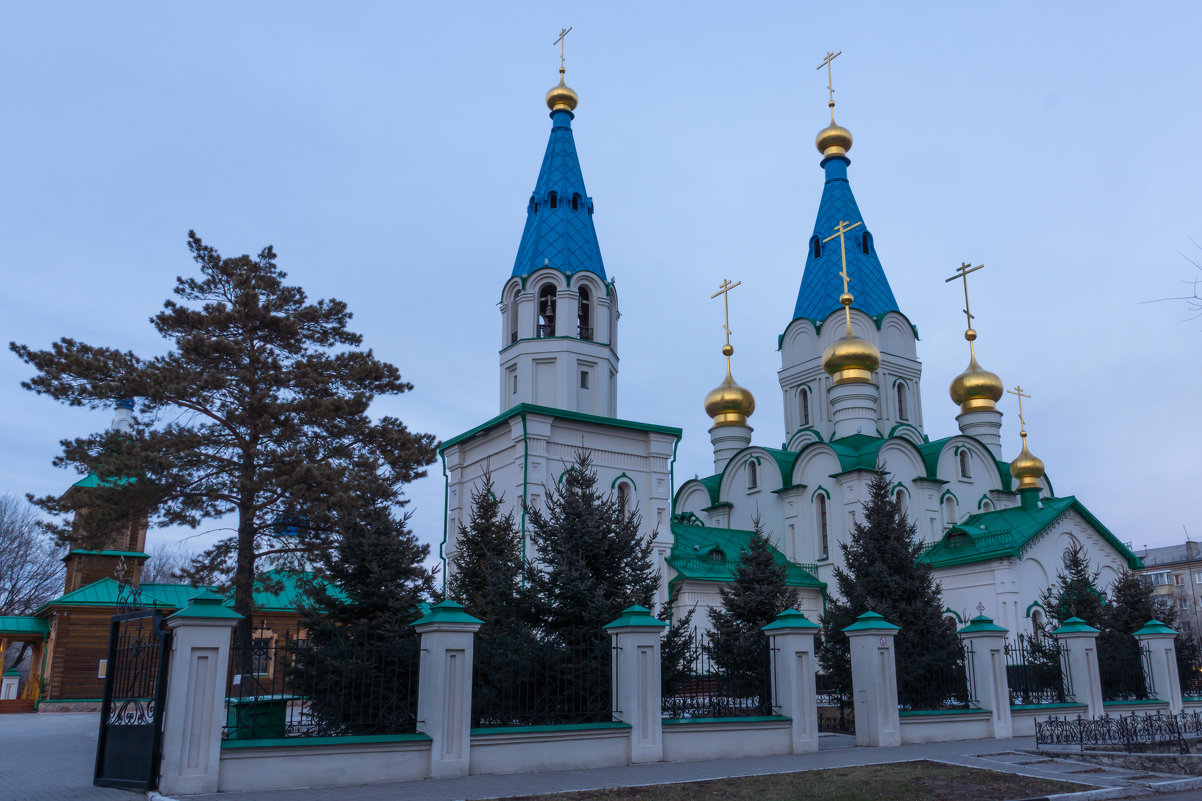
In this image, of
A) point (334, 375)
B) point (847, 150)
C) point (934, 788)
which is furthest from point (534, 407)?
point (847, 150)

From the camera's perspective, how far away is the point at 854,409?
28.5 m

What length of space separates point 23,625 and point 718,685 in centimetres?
2272

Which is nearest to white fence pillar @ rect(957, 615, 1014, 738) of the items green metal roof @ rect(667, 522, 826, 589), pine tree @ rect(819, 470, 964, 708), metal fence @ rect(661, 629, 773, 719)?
pine tree @ rect(819, 470, 964, 708)

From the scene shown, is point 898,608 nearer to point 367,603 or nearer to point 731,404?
point 367,603

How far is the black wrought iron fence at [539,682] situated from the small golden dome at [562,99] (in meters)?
16.1

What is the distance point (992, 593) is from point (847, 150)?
17.1 metres

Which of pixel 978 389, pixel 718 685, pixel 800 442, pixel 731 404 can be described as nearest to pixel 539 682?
pixel 718 685

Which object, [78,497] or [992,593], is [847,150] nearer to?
[992,593]

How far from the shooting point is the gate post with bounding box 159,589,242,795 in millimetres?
7484

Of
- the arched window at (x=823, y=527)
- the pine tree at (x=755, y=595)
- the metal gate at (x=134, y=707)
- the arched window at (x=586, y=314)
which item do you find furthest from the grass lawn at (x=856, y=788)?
the arched window at (x=823, y=527)

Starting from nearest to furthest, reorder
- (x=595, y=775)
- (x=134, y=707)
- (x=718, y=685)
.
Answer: (x=134, y=707) < (x=595, y=775) < (x=718, y=685)

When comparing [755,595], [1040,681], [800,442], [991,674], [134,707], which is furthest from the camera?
[800,442]

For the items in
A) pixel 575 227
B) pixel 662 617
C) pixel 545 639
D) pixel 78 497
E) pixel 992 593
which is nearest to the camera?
pixel 545 639

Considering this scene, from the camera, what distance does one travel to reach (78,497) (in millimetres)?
15547
